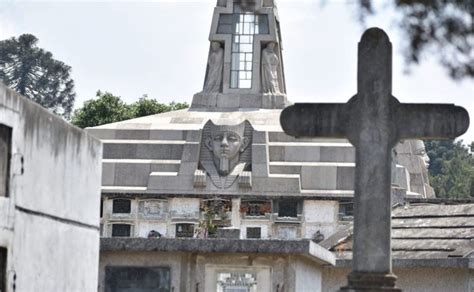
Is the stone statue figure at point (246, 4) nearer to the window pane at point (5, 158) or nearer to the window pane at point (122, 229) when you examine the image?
the window pane at point (5, 158)

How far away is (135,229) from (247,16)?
11781 millimetres

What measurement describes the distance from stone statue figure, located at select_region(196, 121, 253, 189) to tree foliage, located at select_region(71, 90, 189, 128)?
2259cm

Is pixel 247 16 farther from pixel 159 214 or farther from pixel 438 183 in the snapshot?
pixel 438 183

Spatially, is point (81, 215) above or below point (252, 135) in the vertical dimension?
below

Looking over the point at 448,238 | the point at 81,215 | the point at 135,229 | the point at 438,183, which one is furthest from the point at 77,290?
the point at 438,183

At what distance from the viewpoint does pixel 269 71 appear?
58.0 m

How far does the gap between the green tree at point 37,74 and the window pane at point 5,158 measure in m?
76.6

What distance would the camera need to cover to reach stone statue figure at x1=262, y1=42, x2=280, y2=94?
5775 cm

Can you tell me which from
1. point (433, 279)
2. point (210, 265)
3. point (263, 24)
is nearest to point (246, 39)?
point (263, 24)

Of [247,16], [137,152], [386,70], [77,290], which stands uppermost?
[247,16]

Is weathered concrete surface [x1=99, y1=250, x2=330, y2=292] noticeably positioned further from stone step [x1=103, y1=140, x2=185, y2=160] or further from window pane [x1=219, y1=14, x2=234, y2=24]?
window pane [x1=219, y1=14, x2=234, y2=24]

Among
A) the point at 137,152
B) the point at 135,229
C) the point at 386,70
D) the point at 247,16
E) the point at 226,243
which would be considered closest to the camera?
the point at 386,70

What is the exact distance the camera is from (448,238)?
25.1 metres

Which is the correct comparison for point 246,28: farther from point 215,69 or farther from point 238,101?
point 238,101
